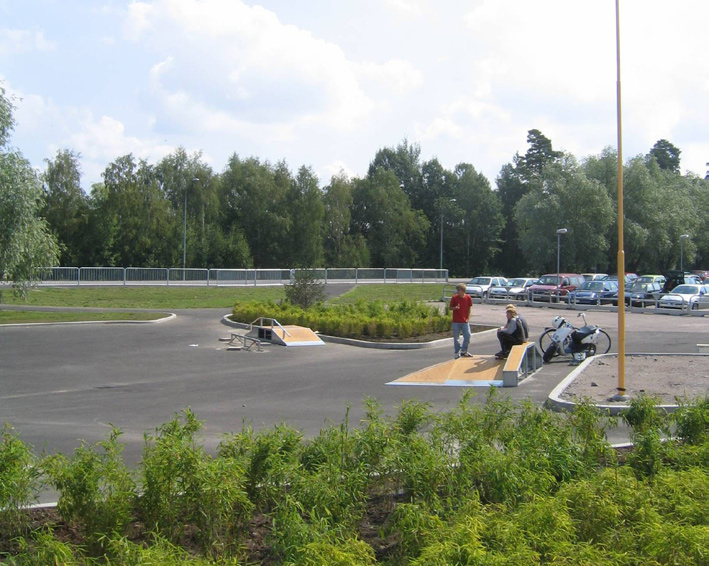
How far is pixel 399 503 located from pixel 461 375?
8773 millimetres

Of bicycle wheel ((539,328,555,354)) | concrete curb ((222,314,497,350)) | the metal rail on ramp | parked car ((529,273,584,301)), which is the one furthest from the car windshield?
the metal rail on ramp

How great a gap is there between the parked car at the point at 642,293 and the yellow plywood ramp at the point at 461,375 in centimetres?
2273

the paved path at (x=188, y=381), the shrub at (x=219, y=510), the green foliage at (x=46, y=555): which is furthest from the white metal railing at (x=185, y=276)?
the green foliage at (x=46, y=555)

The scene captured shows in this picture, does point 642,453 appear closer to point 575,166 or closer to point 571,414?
point 571,414

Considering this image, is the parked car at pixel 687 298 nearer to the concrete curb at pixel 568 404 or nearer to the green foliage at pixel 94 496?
the concrete curb at pixel 568 404

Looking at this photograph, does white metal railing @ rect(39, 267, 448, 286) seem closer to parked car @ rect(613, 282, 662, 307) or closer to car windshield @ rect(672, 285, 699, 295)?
parked car @ rect(613, 282, 662, 307)

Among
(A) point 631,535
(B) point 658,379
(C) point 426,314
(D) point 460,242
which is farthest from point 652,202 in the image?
(A) point 631,535

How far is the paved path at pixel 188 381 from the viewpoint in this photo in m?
9.95

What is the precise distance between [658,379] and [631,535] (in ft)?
31.7

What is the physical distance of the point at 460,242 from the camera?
296 ft

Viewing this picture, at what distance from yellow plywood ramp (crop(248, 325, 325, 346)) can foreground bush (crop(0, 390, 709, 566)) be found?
13088 mm

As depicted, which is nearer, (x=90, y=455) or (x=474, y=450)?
(x=90, y=455)

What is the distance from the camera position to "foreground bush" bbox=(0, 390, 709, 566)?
448 centimetres

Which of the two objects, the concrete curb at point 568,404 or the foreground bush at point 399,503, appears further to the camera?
the concrete curb at point 568,404
